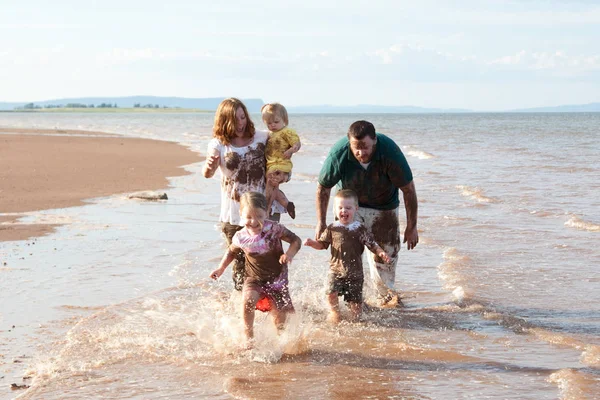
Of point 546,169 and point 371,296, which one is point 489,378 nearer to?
point 371,296

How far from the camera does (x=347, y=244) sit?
6438mm

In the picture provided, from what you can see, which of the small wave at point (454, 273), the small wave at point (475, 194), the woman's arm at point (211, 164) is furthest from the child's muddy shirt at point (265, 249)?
the small wave at point (475, 194)

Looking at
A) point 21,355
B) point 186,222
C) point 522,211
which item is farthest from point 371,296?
point 522,211

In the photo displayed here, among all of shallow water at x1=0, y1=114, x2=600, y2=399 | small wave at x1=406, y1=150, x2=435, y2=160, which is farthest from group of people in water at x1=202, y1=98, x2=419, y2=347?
small wave at x1=406, y1=150, x2=435, y2=160

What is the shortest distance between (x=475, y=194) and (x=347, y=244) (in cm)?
902

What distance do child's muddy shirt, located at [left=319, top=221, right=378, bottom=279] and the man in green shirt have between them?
0.15 m

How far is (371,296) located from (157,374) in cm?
261

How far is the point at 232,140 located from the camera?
612cm

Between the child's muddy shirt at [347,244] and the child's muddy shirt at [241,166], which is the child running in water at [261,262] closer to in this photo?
the child's muddy shirt at [241,166]

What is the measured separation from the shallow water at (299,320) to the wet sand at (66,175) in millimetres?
721

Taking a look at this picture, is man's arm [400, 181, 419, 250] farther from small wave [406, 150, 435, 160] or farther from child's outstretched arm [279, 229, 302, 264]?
small wave [406, 150, 435, 160]

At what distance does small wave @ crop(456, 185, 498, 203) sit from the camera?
46.5 feet

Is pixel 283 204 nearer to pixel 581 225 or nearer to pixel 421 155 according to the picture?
pixel 581 225

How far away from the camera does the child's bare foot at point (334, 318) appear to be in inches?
254
